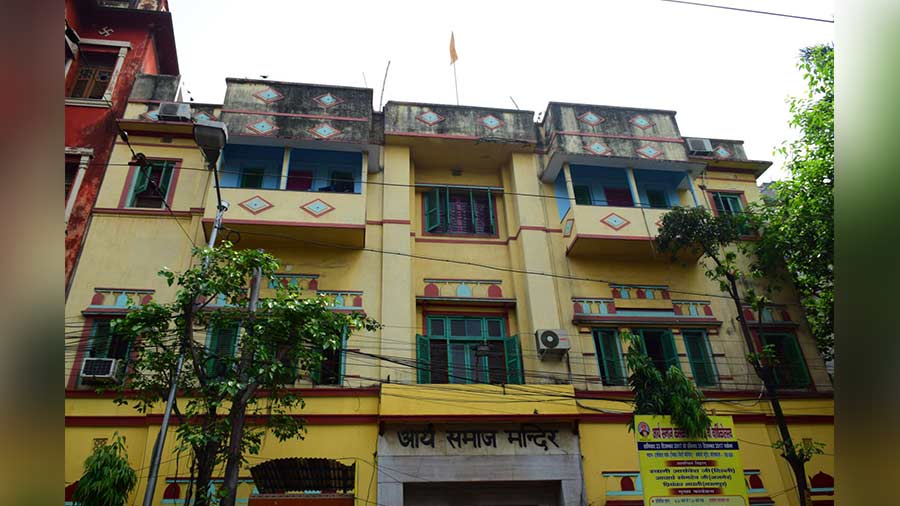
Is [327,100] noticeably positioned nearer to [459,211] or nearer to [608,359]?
[459,211]

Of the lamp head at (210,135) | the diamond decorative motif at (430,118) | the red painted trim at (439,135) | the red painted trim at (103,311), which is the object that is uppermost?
the diamond decorative motif at (430,118)

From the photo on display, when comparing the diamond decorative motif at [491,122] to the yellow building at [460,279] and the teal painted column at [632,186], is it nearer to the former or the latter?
the yellow building at [460,279]

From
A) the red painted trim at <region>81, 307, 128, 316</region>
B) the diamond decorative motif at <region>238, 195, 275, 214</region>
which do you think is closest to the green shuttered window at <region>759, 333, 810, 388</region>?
the diamond decorative motif at <region>238, 195, 275, 214</region>

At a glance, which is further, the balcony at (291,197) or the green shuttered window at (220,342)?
the balcony at (291,197)

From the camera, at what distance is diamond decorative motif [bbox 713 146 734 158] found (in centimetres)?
1553

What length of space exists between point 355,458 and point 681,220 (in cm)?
889

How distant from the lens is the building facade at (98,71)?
40.5ft

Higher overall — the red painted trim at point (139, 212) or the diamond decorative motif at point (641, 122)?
the diamond decorative motif at point (641, 122)

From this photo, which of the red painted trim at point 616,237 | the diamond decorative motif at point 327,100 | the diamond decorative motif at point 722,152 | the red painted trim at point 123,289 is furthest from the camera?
the diamond decorative motif at point 722,152

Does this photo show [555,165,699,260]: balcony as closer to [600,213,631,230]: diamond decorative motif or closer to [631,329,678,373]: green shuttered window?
[600,213,631,230]: diamond decorative motif

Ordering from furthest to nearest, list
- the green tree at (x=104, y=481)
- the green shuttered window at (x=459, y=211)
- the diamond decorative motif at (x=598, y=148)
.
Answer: the diamond decorative motif at (x=598, y=148) < the green shuttered window at (x=459, y=211) < the green tree at (x=104, y=481)

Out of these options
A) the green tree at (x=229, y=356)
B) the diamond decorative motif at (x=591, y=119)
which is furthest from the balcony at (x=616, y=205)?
the green tree at (x=229, y=356)

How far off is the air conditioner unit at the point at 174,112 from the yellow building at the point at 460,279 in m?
0.10
